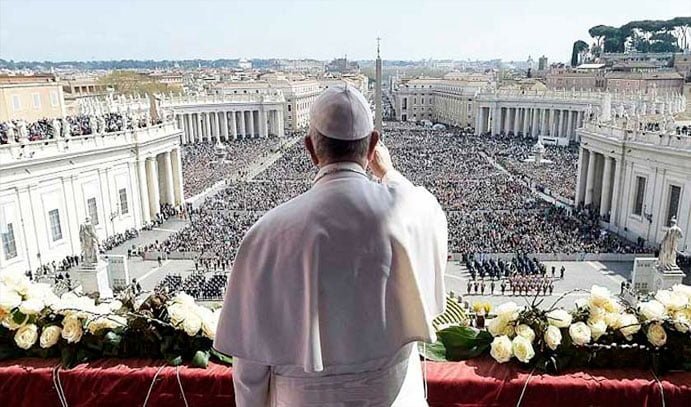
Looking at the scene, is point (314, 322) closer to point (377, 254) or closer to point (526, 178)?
point (377, 254)

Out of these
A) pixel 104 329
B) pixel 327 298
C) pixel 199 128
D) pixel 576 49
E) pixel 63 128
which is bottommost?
pixel 199 128

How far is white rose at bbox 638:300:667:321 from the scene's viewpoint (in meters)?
4.12

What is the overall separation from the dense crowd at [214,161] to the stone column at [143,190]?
752cm

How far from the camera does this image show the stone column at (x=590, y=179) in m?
34.2

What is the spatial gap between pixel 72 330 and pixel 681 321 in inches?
185

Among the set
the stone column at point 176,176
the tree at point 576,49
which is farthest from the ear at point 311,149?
the tree at point 576,49

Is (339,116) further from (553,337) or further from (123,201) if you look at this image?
(123,201)

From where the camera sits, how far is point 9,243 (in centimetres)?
2292

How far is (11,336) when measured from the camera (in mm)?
4508

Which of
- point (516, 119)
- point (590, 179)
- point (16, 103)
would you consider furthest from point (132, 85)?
point (590, 179)

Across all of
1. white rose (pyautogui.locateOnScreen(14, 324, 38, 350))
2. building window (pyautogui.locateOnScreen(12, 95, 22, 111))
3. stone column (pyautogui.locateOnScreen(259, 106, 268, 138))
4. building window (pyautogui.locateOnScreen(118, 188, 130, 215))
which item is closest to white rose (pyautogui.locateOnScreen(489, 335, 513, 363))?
white rose (pyautogui.locateOnScreen(14, 324, 38, 350))

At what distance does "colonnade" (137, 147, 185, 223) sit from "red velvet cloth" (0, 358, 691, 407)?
29.4m

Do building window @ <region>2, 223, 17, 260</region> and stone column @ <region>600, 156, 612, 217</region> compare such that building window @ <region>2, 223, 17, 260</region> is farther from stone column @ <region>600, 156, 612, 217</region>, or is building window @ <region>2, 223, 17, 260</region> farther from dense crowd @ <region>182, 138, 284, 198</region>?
stone column @ <region>600, 156, 612, 217</region>

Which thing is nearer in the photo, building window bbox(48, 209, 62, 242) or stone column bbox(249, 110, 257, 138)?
building window bbox(48, 209, 62, 242)
